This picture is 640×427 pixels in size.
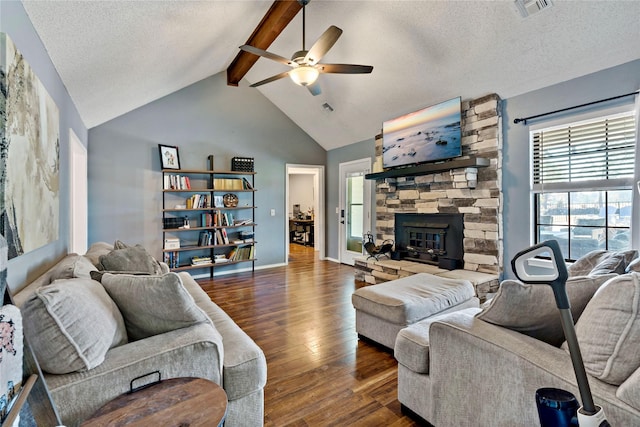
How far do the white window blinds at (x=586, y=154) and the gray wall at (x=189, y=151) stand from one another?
4.02 metres

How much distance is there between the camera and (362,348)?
2.57m

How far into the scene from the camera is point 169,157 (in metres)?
4.78

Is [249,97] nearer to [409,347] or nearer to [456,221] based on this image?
[456,221]

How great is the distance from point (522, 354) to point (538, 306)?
238mm

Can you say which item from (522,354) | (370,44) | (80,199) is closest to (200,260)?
(80,199)

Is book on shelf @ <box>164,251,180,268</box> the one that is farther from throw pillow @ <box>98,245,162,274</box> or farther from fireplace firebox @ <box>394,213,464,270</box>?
fireplace firebox @ <box>394,213,464,270</box>

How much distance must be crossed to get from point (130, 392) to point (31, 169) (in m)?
1.26

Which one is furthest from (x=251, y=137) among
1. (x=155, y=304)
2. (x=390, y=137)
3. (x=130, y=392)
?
(x=130, y=392)

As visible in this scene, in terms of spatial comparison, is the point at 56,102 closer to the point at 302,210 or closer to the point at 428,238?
the point at 428,238

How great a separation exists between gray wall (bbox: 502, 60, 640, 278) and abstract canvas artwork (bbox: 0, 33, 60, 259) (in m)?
4.13

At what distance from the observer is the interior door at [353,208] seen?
568 cm

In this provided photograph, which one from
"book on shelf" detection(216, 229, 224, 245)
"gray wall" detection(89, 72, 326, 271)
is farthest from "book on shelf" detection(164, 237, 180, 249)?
"book on shelf" detection(216, 229, 224, 245)

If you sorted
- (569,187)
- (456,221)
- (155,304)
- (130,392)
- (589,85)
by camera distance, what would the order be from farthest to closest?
(456,221) → (569,187) → (589,85) → (155,304) → (130,392)

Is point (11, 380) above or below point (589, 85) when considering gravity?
below
